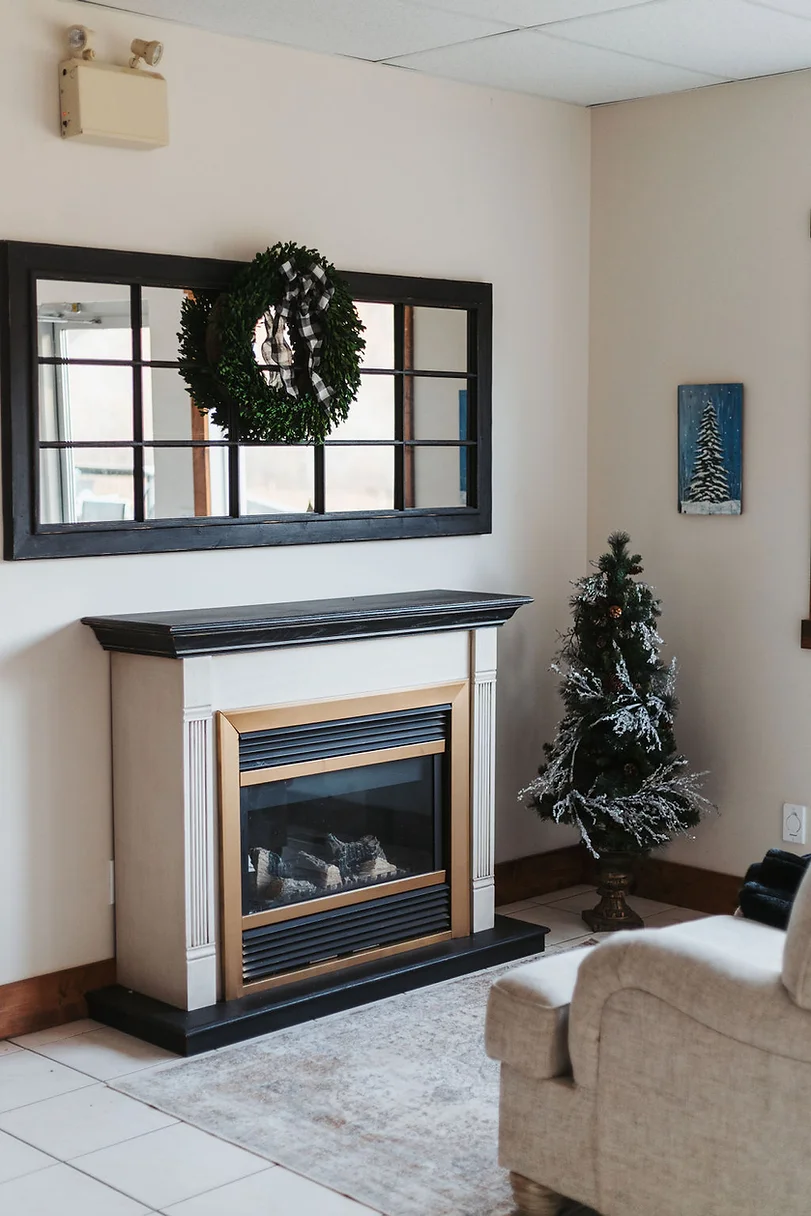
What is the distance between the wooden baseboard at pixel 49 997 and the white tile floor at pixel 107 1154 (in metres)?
0.05

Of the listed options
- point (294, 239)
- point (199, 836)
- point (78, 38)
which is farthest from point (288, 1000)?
point (78, 38)

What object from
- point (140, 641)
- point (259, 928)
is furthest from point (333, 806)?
point (140, 641)

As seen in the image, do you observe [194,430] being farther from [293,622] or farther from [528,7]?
[528,7]

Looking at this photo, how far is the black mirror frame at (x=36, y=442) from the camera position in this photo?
3.60m

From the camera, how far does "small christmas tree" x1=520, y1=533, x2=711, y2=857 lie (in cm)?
439

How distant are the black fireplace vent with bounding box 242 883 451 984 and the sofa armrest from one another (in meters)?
1.38

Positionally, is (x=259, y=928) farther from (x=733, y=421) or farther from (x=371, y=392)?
(x=733, y=421)

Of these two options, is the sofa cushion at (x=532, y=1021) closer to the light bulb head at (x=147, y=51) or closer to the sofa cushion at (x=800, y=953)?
the sofa cushion at (x=800, y=953)

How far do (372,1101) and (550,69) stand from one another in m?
3.03

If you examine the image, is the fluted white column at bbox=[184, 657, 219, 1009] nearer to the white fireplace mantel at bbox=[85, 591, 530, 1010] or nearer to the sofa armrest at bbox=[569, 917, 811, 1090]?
the white fireplace mantel at bbox=[85, 591, 530, 1010]

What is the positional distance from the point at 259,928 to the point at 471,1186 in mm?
1104

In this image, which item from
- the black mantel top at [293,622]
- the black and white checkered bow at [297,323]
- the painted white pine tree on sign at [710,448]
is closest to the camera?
the black mantel top at [293,622]

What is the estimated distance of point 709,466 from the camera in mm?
4699

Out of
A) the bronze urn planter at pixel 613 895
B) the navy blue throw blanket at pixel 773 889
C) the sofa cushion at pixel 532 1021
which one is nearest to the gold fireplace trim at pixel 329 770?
the bronze urn planter at pixel 613 895
